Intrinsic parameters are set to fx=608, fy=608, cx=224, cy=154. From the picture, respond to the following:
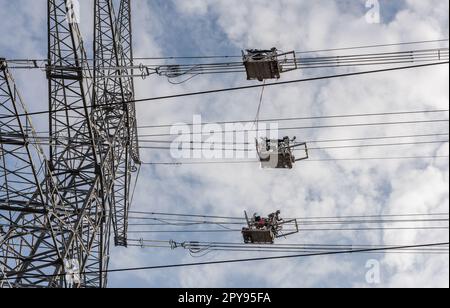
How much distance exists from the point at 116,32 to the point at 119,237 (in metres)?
9.65

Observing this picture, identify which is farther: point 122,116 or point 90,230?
point 122,116

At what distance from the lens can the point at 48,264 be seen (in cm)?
2239

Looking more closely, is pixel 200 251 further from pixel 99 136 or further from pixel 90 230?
pixel 99 136

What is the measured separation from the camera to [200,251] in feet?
88.7
